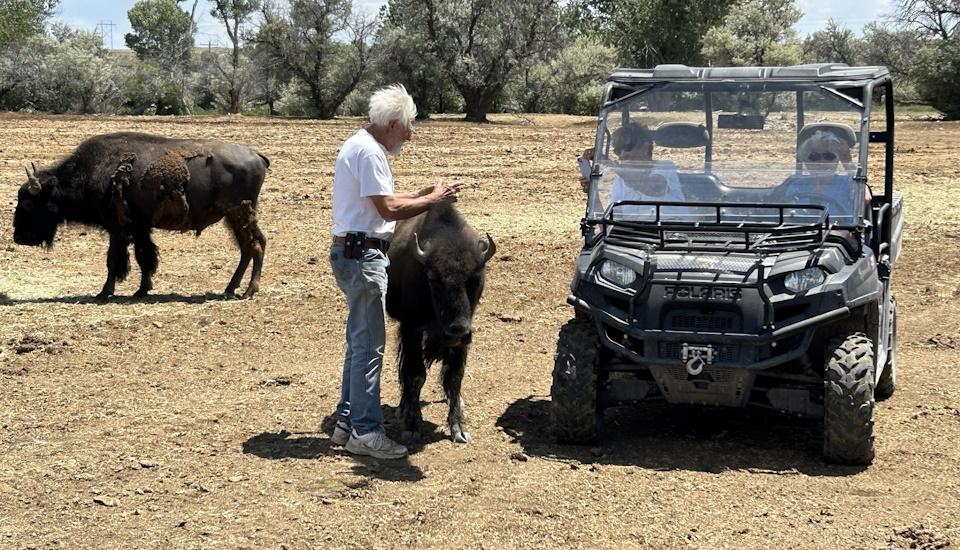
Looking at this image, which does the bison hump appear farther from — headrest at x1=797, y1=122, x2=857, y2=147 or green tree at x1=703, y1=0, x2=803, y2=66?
green tree at x1=703, y1=0, x2=803, y2=66

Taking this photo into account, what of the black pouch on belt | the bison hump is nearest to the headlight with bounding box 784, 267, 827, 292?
the black pouch on belt

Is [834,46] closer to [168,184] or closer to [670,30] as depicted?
[670,30]

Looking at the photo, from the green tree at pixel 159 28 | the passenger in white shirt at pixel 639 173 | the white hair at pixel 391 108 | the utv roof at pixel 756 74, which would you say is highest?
the green tree at pixel 159 28

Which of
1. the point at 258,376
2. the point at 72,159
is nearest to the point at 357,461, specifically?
the point at 258,376

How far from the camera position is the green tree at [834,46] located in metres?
60.5

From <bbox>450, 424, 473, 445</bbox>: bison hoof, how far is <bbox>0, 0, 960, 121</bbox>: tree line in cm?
3224

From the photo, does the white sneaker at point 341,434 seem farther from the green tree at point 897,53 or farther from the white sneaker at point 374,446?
the green tree at point 897,53

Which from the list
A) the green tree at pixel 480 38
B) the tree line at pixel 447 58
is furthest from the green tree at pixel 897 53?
the green tree at pixel 480 38

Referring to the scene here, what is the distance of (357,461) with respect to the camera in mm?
6953

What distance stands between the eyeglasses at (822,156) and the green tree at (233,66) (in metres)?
38.9

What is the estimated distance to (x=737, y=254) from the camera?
267 inches

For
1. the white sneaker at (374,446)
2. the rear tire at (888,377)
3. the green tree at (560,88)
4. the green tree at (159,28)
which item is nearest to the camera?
the white sneaker at (374,446)

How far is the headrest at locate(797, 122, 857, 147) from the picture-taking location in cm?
740

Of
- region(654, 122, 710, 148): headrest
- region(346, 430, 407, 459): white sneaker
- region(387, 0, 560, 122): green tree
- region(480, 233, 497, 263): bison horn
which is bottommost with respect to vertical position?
region(346, 430, 407, 459): white sneaker
